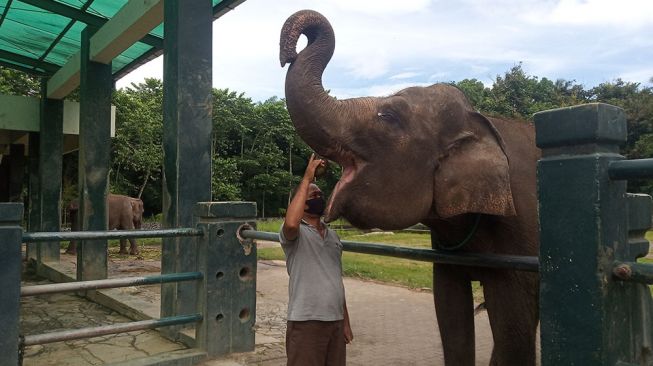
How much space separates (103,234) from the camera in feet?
11.1

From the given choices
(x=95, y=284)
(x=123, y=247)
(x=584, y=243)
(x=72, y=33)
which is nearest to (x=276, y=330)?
(x=95, y=284)

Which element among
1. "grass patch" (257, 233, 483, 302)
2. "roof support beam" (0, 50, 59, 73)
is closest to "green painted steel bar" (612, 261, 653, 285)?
"grass patch" (257, 233, 483, 302)

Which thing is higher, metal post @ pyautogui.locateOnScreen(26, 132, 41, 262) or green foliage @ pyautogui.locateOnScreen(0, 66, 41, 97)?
green foliage @ pyautogui.locateOnScreen(0, 66, 41, 97)

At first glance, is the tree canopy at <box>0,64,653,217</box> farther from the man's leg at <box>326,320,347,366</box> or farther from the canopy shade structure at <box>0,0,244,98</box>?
the man's leg at <box>326,320,347,366</box>

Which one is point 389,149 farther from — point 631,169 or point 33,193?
point 33,193

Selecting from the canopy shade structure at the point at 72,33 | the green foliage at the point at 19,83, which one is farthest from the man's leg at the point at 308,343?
the green foliage at the point at 19,83

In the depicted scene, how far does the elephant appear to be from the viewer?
214 centimetres

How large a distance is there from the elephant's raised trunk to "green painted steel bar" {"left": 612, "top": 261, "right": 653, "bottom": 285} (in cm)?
112

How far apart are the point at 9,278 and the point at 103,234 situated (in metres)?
0.60

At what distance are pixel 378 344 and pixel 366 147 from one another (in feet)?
11.3

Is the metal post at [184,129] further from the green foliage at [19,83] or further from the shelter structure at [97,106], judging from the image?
the green foliage at [19,83]

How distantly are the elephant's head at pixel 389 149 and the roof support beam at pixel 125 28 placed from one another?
12.4 feet

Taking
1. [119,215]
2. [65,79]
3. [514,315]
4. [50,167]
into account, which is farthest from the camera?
[119,215]

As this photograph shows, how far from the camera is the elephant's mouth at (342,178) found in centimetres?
210
